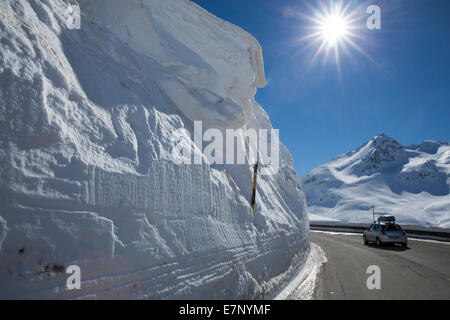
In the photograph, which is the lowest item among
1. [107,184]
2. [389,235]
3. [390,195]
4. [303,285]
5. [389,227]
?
[303,285]

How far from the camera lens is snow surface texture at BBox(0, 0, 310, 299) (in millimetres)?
2387

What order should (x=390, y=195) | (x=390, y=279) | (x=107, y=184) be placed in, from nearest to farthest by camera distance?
(x=107, y=184)
(x=390, y=279)
(x=390, y=195)

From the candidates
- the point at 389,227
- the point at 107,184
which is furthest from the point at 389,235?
the point at 107,184

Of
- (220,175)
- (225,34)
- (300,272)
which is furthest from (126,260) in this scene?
(225,34)

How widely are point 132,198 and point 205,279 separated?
1.65m

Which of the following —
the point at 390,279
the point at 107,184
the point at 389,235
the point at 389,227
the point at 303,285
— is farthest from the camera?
the point at 389,227

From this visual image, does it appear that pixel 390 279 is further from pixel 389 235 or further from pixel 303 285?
pixel 389 235

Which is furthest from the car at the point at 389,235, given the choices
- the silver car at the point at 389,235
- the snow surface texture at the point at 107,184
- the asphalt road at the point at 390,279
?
the snow surface texture at the point at 107,184

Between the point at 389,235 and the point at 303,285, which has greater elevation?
the point at 389,235

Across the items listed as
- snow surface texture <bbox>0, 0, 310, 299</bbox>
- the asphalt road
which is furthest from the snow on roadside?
snow surface texture <bbox>0, 0, 310, 299</bbox>

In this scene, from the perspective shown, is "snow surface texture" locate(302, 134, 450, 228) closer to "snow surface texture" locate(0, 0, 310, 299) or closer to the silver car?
the silver car

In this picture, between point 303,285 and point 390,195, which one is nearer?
point 303,285

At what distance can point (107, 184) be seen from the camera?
10.3 ft

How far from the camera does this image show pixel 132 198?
334cm
